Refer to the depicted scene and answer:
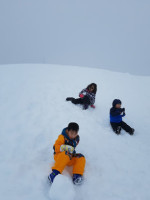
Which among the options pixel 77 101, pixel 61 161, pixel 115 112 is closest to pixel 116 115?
pixel 115 112

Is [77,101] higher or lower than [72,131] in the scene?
higher

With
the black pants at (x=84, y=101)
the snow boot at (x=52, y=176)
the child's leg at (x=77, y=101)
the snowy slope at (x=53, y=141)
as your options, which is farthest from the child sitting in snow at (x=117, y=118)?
the snow boot at (x=52, y=176)

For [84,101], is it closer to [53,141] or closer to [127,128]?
[127,128]

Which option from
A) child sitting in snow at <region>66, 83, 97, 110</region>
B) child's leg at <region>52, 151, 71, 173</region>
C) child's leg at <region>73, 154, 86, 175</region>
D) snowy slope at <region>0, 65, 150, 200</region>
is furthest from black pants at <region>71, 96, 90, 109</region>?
child's leg at <region>52, 151, 71, 173</region>

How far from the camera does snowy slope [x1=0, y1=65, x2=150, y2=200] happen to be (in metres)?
2.45

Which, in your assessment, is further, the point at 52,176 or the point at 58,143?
the point at 58,143

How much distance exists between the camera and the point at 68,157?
263 cm

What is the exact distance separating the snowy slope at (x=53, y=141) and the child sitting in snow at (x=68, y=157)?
20 cm

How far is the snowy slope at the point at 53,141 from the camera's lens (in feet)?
8.03

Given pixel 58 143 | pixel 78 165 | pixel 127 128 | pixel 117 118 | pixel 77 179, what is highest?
pixel 117 118

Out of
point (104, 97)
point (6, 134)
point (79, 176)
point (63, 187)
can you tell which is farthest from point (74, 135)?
point (104, 97)

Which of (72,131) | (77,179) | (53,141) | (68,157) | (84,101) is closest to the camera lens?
(77,179)

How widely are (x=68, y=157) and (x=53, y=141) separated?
3.68ft

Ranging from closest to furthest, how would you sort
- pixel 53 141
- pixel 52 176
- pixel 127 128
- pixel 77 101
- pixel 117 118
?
pixel 52 176
pixel 53 141
pixel 127 128
pixel 117 118
pixel 77 101
